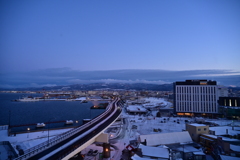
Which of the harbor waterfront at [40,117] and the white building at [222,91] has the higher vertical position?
the white building at [222,91]

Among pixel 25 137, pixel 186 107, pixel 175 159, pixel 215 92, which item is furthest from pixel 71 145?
pixel 215 92

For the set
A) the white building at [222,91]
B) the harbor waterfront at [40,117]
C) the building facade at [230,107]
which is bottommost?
the harbor waterfront at [40,117]

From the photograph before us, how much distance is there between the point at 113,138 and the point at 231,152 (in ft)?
24.8

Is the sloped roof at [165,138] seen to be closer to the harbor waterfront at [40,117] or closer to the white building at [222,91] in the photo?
the harbor waterfront at [40,117]

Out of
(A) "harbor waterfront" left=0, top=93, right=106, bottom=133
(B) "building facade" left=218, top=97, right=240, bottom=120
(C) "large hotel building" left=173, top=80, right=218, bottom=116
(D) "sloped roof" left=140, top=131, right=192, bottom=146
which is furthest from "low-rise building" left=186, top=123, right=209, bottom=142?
(C) "large hotel building" left=173, top=80, right=218, bottom=116

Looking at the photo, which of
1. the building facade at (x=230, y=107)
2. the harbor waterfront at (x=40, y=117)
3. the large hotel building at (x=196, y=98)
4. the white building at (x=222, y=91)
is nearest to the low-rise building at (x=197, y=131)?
the harbor waterfront at (x=40, y=117)

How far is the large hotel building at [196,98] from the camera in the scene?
24375mm

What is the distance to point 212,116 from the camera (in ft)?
77.4

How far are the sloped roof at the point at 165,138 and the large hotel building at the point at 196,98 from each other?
50.0 feet

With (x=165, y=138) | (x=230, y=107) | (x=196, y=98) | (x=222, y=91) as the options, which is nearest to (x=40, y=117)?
(x=165, y=138)

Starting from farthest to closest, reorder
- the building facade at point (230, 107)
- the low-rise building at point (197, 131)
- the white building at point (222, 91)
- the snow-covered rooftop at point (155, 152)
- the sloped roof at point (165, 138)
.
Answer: the white building at point (222, 91) → the building facade at point (230, 107) → the low-rise building at point (197, 131) → the sloped roof at point (165, 138) → the snow-covered rooftop at point (155, 152)

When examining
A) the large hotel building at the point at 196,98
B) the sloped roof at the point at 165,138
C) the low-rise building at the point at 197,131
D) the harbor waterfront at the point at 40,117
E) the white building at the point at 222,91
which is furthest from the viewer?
the white building at the point at 222,91

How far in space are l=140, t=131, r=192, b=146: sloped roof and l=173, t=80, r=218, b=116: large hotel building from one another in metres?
15.2

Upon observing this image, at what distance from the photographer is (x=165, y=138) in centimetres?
1048
